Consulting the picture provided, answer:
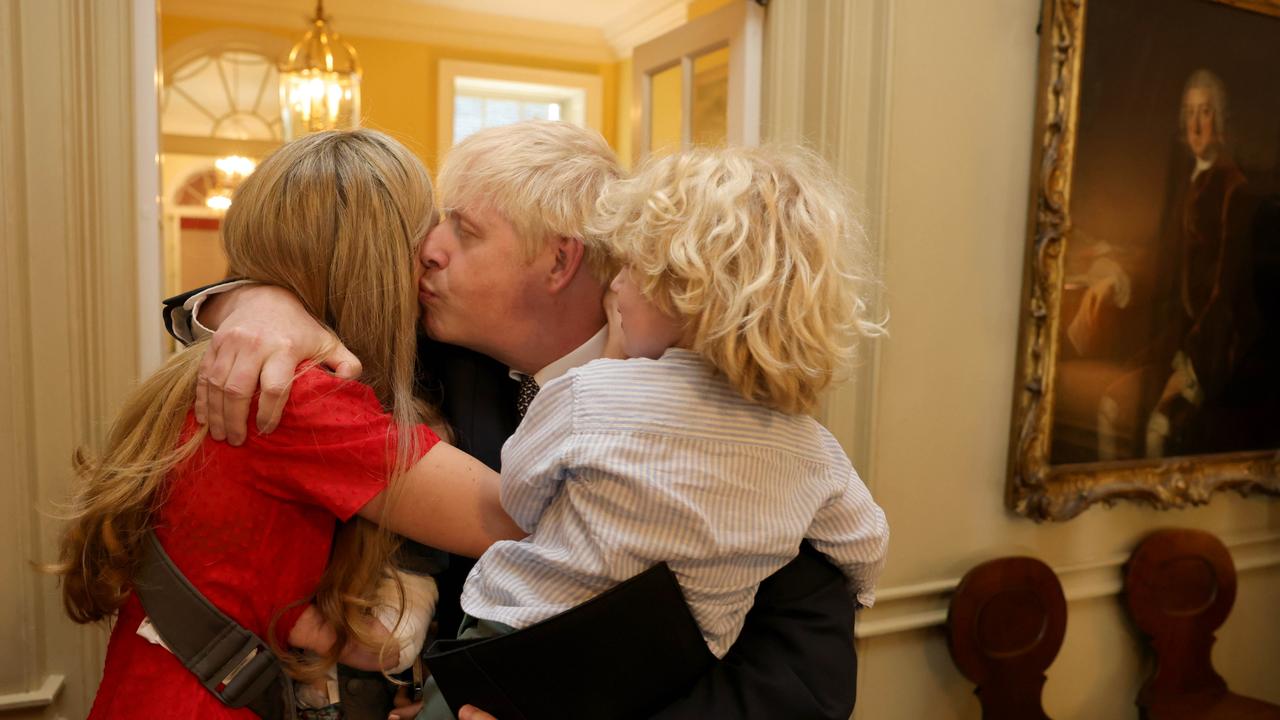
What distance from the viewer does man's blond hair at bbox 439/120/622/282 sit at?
1570 millimetres

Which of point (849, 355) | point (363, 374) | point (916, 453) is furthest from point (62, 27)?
point (916, 453)

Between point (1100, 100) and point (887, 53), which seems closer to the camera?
point (887, 53)

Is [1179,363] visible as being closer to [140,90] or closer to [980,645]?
[980,645]

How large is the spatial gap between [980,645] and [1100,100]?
66.5 inches

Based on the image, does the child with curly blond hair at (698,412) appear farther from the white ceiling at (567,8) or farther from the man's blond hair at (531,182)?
the white ceiling at (567,8)

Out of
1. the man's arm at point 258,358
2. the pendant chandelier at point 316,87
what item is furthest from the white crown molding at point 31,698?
the pendant chandelier at point 316,87

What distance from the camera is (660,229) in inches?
46.0

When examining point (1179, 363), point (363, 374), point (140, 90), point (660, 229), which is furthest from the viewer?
point (1179, 363)

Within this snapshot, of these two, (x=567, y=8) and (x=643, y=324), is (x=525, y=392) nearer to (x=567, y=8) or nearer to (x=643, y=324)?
(x=643, y=324)

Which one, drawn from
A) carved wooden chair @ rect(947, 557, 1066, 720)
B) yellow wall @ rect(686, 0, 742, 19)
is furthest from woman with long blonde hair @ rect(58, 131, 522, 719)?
yellow wall @ rect(686, 0, 742, 19)

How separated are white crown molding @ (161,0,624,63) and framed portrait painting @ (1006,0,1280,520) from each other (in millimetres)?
4247

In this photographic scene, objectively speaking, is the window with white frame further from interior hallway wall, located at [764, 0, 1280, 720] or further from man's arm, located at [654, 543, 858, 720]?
man's arm, located at [654, 543, 858, 720]

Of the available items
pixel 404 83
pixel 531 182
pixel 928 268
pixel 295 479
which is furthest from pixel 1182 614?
pixel 404 83

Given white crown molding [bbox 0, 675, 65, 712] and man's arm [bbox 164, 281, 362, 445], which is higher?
man's arm [bbox 164, 281, 362, 445]
